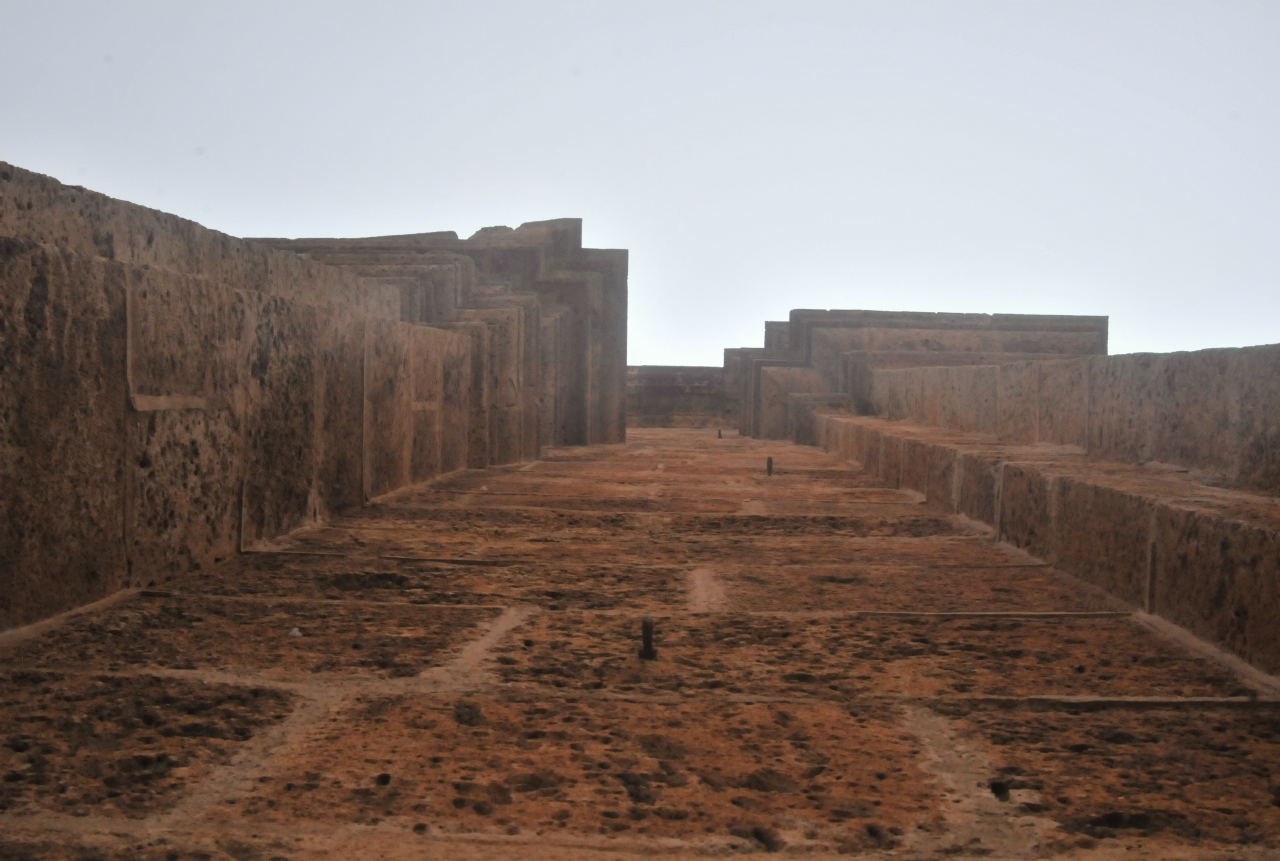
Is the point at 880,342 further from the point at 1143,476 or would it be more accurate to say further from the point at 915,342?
the point at 1143,476

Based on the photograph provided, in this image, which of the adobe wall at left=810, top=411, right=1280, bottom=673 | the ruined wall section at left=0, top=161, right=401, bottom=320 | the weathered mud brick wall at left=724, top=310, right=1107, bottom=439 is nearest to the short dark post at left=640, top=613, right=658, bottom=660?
the adobe wall at left=810, top=411, right=1280, bottom=673

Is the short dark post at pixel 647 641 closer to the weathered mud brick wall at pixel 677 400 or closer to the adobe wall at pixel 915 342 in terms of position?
the adobe wall at pixel 915 342

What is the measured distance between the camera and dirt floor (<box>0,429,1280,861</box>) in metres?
1.59

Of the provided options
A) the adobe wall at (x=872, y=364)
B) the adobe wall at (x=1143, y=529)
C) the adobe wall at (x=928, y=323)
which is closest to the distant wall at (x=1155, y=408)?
the adobe wall at (x=1143, y=529)

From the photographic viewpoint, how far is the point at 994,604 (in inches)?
122

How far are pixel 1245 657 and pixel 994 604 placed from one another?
0.74 meters

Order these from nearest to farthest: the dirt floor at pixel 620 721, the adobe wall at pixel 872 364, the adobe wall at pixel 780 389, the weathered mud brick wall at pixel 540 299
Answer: the dirt floor at pixel 620 721 < the weathered mud brick wall at pixel 540 299 < the adobe wall at pixel 872 364 < the adobe wall at pixel 780 389

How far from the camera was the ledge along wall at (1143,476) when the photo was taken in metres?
2.57

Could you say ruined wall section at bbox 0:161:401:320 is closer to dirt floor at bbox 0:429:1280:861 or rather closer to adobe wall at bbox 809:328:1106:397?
dirt floor at bbox 0:429:1280:861

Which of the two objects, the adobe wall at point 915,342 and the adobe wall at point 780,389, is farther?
the adobe wall at point 780,389

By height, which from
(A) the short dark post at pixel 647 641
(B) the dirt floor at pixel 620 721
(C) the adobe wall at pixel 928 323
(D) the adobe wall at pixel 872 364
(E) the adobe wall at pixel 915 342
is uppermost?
(C) the adobe wall at pixel 928 323

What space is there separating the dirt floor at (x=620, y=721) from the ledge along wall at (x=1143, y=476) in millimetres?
115

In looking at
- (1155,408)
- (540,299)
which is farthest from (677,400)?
(1155,408)

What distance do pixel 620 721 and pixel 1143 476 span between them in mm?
2406
